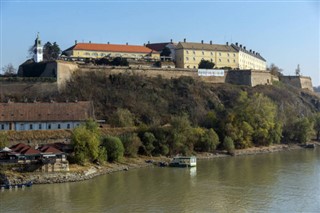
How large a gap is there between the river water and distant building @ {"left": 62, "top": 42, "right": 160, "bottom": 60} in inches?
1051

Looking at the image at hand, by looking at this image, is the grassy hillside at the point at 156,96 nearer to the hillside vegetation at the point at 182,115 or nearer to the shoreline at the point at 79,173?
the hillside vegetation at the point at 182,115

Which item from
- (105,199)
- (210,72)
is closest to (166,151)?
(105,199)

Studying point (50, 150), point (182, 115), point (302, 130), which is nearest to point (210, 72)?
point (182, 115)

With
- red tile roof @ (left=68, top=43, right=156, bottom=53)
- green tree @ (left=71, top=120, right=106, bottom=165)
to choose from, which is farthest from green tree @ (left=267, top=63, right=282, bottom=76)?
green tree @ (left=71, top=120, right=106, bottom=165)

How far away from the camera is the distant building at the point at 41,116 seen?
35688 millimetres

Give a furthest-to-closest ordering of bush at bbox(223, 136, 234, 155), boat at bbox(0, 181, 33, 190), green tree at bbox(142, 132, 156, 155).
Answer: bush at bbox(223, 136, 234, 155)
green tree at bbox(142, 132, 156, 155)
boat at bbox(0, 181, 33, 190)

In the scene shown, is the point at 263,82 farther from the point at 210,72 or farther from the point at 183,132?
the point at 183,132

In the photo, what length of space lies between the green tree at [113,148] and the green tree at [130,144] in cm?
169

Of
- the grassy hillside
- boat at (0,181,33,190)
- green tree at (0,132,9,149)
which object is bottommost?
boat at (0,181,33,190)

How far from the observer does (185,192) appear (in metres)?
25.5

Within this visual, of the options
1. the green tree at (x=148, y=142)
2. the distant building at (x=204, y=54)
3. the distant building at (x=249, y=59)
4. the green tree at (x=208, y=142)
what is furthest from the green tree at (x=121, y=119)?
the distant building at (x=249, y=59)

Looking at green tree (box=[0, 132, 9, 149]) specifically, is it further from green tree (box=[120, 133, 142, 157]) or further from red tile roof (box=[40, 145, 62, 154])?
green tree (box=[120, 133, 142, 157])

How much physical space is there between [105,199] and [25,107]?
15.7 m

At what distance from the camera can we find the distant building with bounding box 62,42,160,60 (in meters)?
56.6
